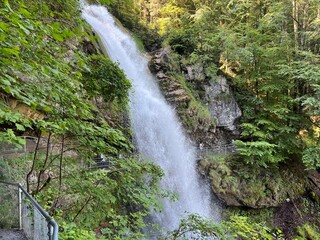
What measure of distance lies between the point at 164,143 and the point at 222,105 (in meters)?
4.78

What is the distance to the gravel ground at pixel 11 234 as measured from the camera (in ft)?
11.8

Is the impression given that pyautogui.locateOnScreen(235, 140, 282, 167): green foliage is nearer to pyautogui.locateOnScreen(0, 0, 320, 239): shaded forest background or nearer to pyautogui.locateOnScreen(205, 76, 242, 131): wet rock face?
pyautogui.locateOnScreen(0, 0, 320, 239): shaded forest background

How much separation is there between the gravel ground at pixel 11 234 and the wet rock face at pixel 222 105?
11.4 meters

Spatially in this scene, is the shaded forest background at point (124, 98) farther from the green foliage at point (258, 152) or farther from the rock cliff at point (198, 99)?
the rock cliff at point (198, 99)

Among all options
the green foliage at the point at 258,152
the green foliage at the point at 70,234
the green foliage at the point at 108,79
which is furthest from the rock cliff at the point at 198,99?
the green foliage at the point at 70,234

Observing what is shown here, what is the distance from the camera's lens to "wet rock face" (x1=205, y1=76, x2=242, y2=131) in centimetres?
1370

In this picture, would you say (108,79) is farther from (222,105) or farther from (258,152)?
(222,105)

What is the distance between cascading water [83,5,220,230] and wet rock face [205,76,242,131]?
8.78 ft

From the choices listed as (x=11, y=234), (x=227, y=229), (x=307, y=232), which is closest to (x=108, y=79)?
(x=11, y=234)

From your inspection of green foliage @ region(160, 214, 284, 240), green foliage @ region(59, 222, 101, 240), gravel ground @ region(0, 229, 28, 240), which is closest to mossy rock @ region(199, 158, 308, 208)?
green foliage @ region(160, 214, 284, 240)

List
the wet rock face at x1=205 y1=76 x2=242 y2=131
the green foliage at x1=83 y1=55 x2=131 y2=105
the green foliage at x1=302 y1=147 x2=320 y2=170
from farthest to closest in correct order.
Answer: the wet rock face at x1=205 y1=76 x2=242 y2=131
the green foliage at x1=302 y1=147 x2=320 y2=170
the green foliage at x1=83 y1=55 x2=131 y2=105

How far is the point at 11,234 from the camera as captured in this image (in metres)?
3.71

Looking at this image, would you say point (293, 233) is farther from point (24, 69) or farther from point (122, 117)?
point (24, 69)

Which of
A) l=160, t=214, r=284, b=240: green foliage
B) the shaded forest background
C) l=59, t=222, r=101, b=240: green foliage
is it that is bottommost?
l=160, t=214, r=284, b=240: green foliage
